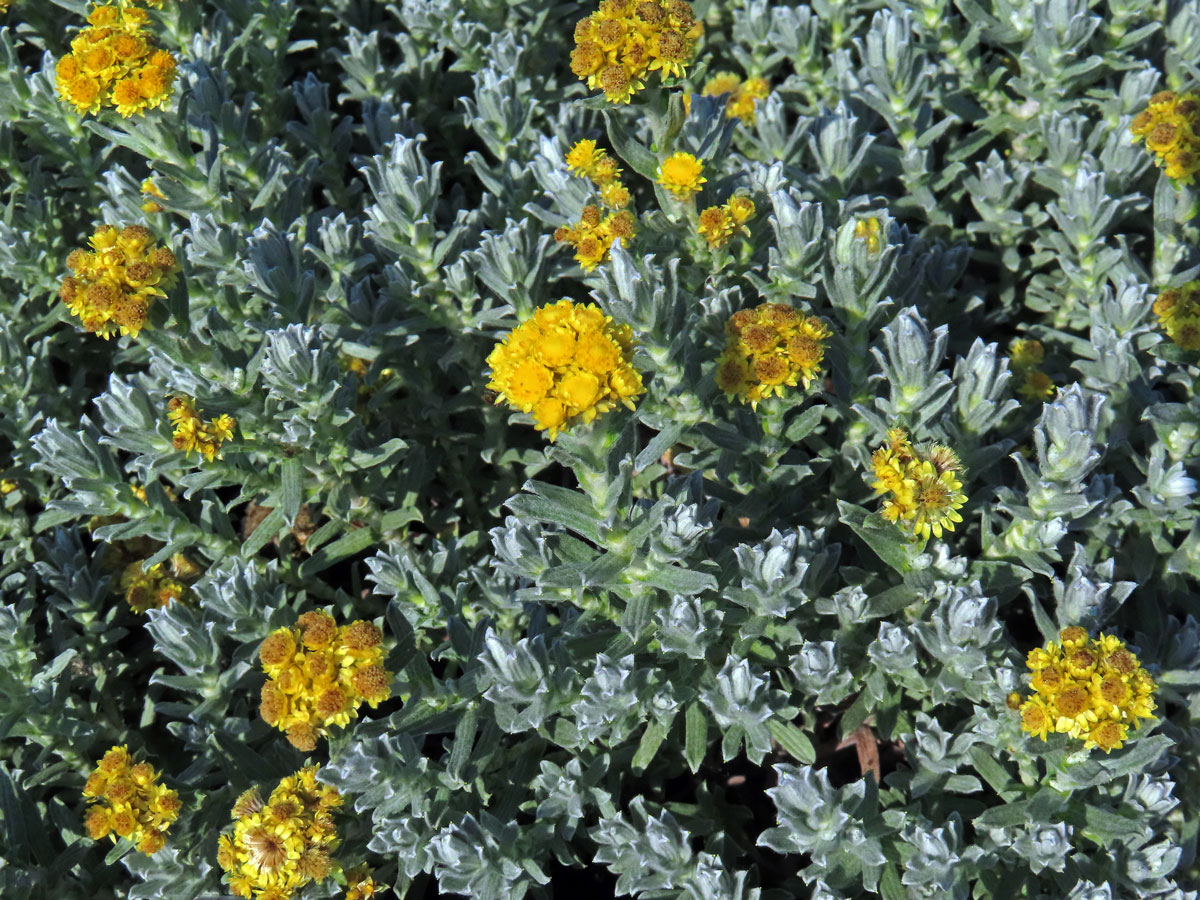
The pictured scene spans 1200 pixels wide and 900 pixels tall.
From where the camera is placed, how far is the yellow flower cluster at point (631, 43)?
3395 millimetres

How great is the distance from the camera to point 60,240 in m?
4.73

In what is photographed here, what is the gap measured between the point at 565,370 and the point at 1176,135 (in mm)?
2899

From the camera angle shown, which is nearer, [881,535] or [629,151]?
[881,535]

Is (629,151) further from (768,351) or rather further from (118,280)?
(118,280)

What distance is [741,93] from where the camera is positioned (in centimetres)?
516

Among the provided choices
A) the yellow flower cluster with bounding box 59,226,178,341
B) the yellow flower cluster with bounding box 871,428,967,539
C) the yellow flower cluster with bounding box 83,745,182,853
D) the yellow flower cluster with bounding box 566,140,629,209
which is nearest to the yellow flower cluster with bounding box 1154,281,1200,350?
the yellow flower cluster with bounding box 871,428,967,539

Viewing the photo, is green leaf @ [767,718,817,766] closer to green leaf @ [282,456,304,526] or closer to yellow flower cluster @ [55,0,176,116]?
green leaf @ [282,456,304,526]

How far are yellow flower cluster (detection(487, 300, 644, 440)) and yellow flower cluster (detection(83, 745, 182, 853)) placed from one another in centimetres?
187

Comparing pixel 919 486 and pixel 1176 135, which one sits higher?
pixel 1176 135

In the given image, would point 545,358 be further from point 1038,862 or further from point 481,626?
point 1038,862

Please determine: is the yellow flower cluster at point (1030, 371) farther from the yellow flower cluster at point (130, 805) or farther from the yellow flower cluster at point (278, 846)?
the yellow flower cluster at point (130, 805)

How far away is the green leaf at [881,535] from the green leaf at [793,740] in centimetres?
64

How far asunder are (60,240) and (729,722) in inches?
143

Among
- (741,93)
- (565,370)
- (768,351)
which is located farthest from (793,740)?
(741,93)
